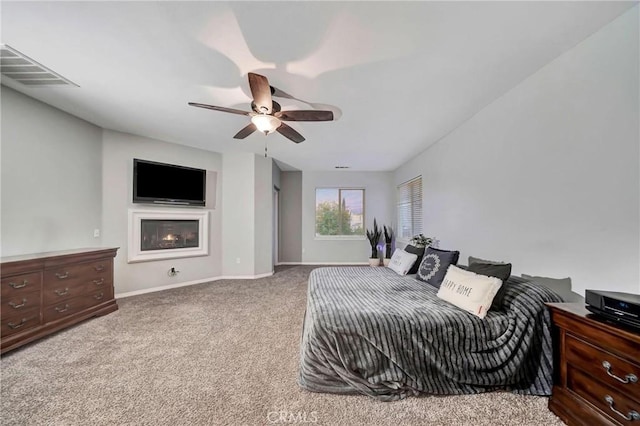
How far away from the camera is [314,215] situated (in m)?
6.83

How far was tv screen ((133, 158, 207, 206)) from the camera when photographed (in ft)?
13.4

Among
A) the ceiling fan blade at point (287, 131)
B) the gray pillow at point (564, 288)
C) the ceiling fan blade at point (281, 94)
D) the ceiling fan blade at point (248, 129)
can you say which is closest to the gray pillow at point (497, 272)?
the gray pillow at point (564, 288)

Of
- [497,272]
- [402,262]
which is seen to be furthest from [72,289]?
[497,272]

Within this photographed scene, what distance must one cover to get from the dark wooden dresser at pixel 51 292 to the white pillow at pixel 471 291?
12.4 feet

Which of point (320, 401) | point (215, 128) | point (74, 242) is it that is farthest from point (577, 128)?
point (74, 242)

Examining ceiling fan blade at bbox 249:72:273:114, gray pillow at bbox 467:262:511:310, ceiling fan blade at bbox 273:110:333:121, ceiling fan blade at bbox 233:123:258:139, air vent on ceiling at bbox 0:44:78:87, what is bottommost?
gray pillow at bbox 467:262:511:310

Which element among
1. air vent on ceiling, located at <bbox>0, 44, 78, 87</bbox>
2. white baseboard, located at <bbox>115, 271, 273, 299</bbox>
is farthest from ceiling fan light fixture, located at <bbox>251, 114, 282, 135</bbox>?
white baseboard, located at <bbox>115, 271, 273, 299</bbox>

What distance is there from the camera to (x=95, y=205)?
368 cm

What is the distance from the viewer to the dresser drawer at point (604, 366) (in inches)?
45.4

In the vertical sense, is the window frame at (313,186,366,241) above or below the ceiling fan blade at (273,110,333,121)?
below

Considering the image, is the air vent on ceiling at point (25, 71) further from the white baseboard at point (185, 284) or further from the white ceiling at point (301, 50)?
the white baseboard at point (185, 284)

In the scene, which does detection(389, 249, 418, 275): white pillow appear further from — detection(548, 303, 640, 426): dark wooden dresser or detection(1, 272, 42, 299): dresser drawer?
detection(1, 272, 42, 299): dresser drawer

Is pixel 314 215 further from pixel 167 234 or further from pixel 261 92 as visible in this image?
pixel 261 92

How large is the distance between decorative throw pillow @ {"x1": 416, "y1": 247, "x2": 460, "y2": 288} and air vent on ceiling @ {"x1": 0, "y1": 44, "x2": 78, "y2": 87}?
411cm
